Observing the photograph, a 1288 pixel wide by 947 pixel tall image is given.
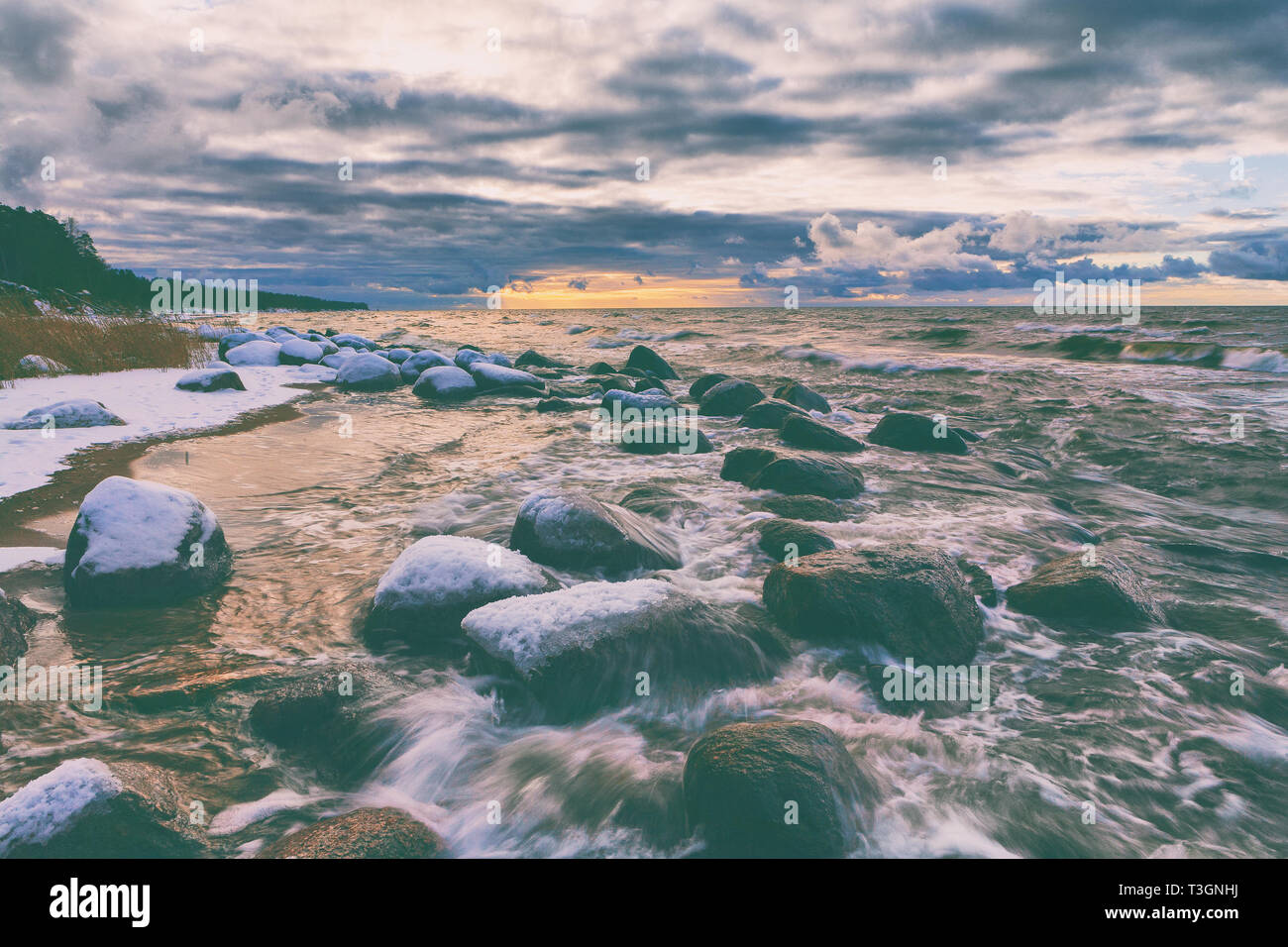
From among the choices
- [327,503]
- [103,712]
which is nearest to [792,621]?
[103,712]

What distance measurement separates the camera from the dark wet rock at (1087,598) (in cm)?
476

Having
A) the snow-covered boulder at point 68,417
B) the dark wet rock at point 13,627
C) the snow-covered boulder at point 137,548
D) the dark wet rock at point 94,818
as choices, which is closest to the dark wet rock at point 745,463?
the snow-covered boulder at point 137,548

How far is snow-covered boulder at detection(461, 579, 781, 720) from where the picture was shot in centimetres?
371

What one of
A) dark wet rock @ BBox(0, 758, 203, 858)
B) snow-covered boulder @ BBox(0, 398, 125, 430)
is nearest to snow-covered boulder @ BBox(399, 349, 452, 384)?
snow-covered boulder @ BBox(0, 398, 125, 430)

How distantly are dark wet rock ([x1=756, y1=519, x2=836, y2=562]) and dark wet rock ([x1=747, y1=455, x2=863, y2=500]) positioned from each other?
1594 millimetres

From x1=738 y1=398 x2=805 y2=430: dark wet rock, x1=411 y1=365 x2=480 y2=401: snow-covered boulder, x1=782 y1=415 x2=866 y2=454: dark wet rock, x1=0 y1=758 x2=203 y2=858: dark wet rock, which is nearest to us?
x1=0 y1=758 x2=203 y2=858: dark wet rock

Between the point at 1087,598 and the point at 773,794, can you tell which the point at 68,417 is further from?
the point at 1087,598

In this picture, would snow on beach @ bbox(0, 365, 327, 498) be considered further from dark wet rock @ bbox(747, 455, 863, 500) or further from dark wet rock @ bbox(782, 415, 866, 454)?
dark wet rock @ bbox(782, 415, 866, 454)

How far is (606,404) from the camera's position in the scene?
13430 millimetres

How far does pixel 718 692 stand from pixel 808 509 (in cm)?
344

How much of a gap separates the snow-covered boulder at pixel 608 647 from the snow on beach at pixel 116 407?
214 inches

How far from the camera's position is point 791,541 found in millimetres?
5785

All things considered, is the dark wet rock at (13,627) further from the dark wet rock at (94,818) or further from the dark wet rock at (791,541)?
the dark wet rock at (791,541)

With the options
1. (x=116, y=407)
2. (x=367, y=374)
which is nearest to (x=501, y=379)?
(x=367, y=374)
